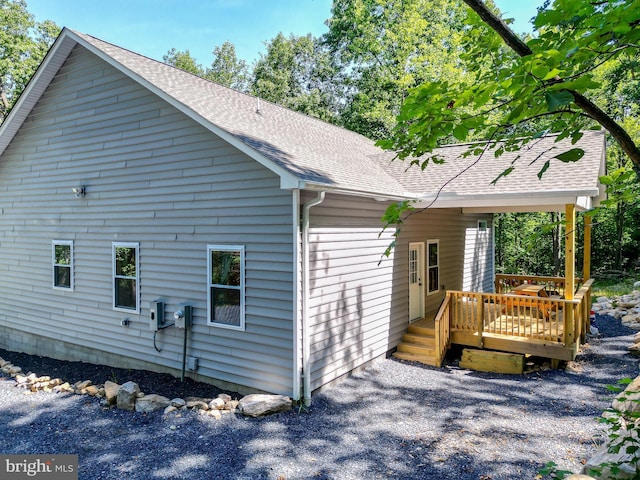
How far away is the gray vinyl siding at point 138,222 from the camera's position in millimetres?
6145

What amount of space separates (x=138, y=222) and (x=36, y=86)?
4024 mm

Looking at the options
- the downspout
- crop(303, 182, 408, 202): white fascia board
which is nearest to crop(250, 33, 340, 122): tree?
crop(303, 182, 408, 202): white fascia board

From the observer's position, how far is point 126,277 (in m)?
7.78

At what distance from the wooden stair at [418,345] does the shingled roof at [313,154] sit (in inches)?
104

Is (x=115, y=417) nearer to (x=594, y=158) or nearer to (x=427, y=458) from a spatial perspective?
(x=427, y=458)

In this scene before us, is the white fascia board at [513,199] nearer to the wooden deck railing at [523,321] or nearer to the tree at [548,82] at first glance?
the wooden deck railing at [523,321]

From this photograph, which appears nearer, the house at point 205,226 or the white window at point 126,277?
the house at point 205,226

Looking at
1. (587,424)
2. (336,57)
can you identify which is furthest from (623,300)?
(336,57)

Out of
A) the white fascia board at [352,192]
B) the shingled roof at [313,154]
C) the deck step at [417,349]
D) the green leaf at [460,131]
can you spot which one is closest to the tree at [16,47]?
the shingled roof at [313,154]

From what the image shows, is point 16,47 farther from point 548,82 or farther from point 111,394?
point 548,82

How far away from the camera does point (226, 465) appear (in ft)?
14.7

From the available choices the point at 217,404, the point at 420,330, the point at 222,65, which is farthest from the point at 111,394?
the point at 222,65

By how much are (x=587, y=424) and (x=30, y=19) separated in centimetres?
2890

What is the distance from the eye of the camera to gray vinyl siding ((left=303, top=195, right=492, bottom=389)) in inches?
246
